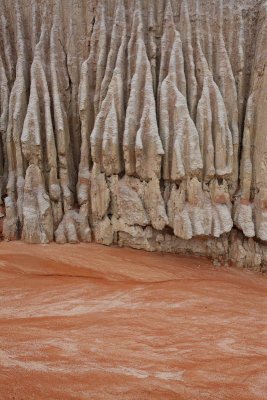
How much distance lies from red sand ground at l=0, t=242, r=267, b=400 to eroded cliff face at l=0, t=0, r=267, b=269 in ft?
2.26

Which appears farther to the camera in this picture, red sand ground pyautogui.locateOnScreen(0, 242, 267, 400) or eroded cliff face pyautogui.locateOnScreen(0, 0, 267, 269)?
eroded cliff face pyautogui.locateOnScreen(0, 0, 267, 269)

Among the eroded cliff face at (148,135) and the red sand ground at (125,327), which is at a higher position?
the eroded cliff face at (148,135)

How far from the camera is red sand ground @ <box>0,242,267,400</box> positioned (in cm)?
288

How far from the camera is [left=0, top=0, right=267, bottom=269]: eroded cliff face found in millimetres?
7355

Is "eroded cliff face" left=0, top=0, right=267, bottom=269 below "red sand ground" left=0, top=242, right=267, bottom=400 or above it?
above

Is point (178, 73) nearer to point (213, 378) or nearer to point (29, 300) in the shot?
point (29, 300)

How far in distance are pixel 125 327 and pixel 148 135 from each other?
417cm

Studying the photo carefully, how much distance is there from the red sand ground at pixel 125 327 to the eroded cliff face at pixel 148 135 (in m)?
0.69

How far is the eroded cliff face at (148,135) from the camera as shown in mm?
7355

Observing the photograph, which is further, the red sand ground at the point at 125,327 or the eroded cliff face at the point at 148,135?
the eroded cliff face at the point at 148,135

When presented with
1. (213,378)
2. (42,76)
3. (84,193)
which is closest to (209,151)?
(84,193)

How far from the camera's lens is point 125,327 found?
4.16 meters

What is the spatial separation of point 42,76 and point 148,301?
214 inches

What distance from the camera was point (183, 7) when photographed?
795 cm
